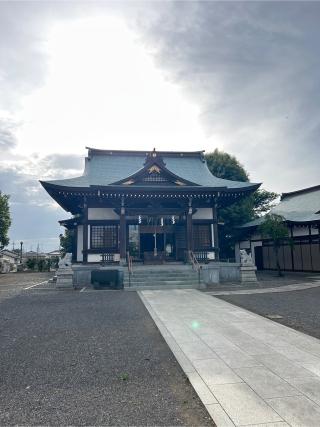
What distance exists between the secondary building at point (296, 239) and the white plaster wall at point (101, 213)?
40.1ft

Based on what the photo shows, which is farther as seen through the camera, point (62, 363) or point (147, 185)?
point (147, 185)

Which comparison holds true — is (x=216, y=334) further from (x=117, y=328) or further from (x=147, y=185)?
(x=147, y=185)

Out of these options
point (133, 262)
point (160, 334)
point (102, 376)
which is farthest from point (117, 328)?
point (133, 262)

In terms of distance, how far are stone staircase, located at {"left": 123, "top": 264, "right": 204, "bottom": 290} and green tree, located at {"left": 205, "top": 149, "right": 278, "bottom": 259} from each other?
10.7m

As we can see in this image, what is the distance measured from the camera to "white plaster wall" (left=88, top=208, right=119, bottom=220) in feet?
62.1

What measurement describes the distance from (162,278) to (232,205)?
1551 centimetres

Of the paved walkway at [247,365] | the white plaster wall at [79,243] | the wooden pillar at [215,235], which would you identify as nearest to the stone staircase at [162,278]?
the wooden pillar at [215,235]

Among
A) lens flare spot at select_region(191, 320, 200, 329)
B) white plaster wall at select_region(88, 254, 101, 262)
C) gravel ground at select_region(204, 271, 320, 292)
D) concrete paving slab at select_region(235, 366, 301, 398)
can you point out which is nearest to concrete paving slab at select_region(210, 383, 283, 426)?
concrete paving slab at select_region(235, 366, 301, 398)

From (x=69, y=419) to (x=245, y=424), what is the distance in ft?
6.25

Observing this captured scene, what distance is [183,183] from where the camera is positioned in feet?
63.7

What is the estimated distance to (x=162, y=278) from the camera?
15508 mm

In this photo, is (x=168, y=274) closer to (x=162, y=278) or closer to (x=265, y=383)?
(x=162, y=278)

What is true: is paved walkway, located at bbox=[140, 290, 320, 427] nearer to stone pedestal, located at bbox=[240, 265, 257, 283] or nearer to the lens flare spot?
the lens flare spot

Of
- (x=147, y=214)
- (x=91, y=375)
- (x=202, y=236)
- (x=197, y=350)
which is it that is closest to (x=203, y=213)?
(x=202, y=236)
